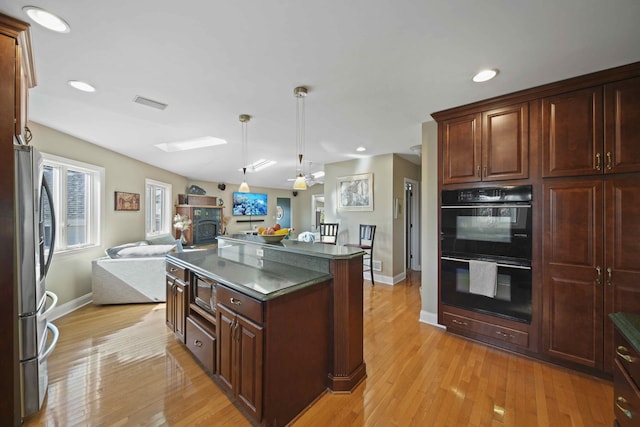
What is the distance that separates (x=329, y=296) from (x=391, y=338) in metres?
1.27

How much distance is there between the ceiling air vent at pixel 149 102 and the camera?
246 centimetres

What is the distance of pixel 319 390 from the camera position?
1.80 m

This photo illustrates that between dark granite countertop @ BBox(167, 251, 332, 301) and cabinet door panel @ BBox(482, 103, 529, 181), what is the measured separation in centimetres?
196

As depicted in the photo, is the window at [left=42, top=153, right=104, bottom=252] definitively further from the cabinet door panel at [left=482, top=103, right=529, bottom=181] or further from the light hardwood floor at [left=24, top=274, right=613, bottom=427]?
the cabinet door panel at [left=482, top=103, right=529, bottom=181]

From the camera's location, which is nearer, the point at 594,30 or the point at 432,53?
the point at 594,30

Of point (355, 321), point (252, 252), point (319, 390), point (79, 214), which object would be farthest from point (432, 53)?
point (79, 214)

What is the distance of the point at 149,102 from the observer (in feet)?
8.36

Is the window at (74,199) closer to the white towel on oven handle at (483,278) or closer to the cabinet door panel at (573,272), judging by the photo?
the white towel on oven handle at (483,278)

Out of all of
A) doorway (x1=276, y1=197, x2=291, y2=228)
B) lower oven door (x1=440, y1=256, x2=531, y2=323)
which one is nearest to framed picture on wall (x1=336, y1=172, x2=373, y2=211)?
lower oven door (x1=440, y1=256, x2=531, y2=323)

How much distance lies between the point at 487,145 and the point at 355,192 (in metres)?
2.78

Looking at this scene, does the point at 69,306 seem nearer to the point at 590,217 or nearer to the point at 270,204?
the point at 590,217

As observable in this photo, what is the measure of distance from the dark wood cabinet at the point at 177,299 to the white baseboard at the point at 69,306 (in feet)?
5.49

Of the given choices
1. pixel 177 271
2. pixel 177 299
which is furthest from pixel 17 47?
pixel 177 299

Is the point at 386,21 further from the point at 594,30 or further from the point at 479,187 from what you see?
the point at 479,187
